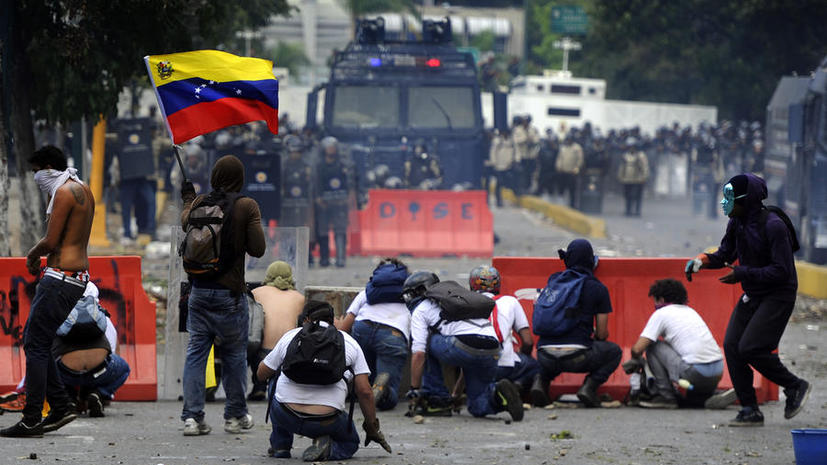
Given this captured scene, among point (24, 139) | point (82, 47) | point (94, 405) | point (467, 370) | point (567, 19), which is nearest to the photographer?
point (94, 405)

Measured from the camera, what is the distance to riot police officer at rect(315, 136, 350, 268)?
57.9ft

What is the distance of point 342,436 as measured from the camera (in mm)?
7121

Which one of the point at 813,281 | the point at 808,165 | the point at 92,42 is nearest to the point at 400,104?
the point at 808,165

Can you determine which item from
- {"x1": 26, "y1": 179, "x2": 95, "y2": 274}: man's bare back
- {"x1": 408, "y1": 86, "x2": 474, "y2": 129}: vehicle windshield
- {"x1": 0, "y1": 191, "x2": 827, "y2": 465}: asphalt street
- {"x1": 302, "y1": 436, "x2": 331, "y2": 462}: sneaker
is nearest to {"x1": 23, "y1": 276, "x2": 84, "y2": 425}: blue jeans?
{"x1": 26, "y1": 179, "x2": 95, "y2": 274}: man's bare back

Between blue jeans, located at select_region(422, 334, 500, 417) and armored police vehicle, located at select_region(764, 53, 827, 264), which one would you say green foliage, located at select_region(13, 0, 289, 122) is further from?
armored police vehicle, located at select_region(764, 53, 827, 264)

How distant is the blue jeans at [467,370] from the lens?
8.84 meters

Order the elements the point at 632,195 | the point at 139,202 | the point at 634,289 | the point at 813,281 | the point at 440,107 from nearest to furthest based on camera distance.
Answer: the point at 634,289
the point at 813,281
the point at 139,202
the point at 440,107
the point at 632,195

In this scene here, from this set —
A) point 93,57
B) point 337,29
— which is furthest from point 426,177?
point 337,29

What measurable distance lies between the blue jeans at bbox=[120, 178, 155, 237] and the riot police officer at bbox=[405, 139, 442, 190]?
383 cm

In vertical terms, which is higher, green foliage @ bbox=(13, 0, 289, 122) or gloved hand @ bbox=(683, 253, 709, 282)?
green foliage @ bbox=(13, 0, 289, 122)

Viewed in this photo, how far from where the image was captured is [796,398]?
27.3 feet

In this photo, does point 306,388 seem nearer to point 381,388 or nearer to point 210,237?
point 210,237

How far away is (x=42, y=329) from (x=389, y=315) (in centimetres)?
269

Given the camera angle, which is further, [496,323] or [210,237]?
[496,323]
